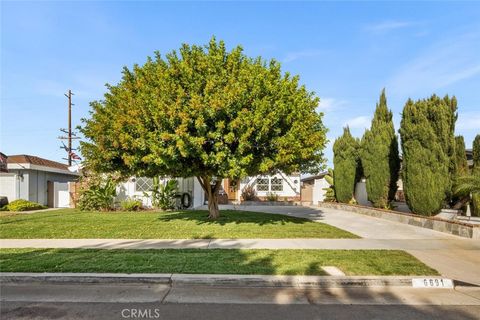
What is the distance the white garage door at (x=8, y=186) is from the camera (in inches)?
801

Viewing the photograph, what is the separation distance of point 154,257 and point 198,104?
4.45m

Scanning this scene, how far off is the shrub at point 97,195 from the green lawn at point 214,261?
35.4 ft

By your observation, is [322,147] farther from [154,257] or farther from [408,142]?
[154,257]

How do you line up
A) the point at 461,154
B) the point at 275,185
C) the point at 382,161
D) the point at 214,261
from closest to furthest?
the point at 214,261 < the point at 461,154 < the point at 382,161 < the point at 275,185

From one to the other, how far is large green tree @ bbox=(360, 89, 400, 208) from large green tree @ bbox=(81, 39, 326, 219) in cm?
587

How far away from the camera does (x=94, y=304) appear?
4914 mm

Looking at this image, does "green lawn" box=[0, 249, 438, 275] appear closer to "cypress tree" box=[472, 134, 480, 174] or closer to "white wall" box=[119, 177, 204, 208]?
"cypress tree" box=[472, 134, 480, 174]

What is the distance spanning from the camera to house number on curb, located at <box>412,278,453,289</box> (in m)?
5.75

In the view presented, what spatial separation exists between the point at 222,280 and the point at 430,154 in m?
10.3

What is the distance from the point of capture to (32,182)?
69.6ft

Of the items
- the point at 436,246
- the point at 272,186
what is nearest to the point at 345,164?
the point at 272,186

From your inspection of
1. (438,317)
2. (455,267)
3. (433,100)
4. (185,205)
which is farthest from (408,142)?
(185,205)
